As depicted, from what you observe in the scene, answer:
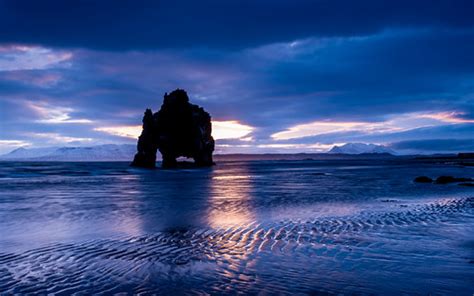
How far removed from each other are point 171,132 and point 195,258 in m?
Result: 78.8

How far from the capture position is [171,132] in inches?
3401

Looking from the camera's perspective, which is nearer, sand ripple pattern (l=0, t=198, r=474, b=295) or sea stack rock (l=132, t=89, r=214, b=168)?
sand ripple pattern (l=0, t=198, r=474, b=295)

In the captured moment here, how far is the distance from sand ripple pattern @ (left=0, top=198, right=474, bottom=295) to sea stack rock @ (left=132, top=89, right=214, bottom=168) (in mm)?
74587

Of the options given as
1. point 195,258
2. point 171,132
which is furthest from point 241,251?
point 171,132

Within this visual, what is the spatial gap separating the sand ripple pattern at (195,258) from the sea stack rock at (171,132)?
74.6m

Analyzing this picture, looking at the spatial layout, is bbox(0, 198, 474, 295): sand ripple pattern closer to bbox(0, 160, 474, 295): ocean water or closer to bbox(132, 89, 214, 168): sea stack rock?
bbox(0, 160, 474, 295): ocean water

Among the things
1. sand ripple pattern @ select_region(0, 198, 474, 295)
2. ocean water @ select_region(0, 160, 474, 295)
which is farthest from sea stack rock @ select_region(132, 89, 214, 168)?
sand ripple pattern @ select_region(0, 198, 474, 295)

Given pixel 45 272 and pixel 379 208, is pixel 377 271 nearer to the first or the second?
pixel 45 272

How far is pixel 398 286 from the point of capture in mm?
6957

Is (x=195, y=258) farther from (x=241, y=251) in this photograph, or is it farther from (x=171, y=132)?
(x=171, y=132)

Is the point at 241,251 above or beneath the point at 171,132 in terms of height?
beneath

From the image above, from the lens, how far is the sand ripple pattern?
23.2 feet

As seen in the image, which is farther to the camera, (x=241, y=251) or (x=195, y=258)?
(x=241, y=251)

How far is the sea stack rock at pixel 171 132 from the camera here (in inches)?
3403
